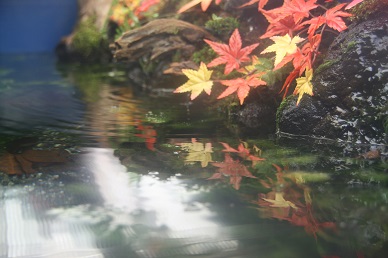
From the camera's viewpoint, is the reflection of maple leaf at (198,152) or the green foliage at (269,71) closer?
the reflection of maple leaf at (198,152)

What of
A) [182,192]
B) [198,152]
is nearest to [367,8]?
[198,152]

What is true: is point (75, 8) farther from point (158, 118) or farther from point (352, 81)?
point (352, 81)

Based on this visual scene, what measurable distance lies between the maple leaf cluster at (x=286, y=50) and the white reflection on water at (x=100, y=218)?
1.09 meters

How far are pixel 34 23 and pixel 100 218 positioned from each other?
7.38 metres

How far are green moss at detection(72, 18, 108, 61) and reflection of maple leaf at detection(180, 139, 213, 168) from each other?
5108 millimetres

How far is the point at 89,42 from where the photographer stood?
7043 millimetres

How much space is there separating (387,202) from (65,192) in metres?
1.28

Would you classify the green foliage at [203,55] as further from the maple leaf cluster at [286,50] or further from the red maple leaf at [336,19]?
the red maple leaf at [336,19]

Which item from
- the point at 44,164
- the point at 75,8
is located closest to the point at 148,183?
the point at 44,164

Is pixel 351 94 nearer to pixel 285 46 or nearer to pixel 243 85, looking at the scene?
pixel 285 46

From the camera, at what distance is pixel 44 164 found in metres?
1.96

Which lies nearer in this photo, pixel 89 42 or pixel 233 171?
pixel 233 171

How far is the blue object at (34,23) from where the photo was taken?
7.62m

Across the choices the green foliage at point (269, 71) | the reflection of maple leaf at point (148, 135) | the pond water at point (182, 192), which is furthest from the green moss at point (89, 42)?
the green foliage at point (269, 71)
